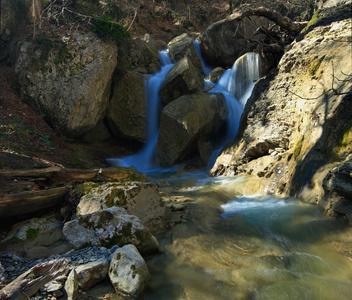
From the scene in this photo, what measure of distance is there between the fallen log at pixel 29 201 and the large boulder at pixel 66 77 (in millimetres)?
6404

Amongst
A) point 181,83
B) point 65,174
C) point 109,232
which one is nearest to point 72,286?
point 109,232

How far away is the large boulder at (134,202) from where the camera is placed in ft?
13.5

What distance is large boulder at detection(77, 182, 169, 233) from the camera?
4121mm

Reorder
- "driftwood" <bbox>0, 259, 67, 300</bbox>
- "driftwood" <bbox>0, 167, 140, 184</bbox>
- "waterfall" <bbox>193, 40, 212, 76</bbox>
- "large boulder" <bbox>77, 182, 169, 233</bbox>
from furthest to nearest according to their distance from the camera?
"waterfall" <bbox>193, 40, 212, 76</bbox> → "driftwood" <bbox>0, 167, 140, 184</bbox> → "large boulder" <bbox>77, 182, 169, 233</bbox> → "driftwood" <bbox>0, 259, 67, 300</bbox>

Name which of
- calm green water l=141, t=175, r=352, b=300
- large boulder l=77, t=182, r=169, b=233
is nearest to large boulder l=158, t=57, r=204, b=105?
calm green water l=141, t=175, r=352, b=300

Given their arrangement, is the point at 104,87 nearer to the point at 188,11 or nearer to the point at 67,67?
→ the point at 67,67

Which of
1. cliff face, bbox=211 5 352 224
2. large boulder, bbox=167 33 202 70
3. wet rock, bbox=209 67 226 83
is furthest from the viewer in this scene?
large boulder, bbox=167 33 202 70

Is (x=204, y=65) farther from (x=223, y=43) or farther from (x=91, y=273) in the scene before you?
(x=91, y=273)

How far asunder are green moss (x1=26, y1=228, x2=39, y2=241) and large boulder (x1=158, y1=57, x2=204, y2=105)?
9145 mm

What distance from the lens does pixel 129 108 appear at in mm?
12789

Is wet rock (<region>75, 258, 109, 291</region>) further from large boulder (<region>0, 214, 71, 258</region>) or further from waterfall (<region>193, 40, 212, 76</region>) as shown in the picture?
waterfall (<region>193, 40, 212, 76</region>)

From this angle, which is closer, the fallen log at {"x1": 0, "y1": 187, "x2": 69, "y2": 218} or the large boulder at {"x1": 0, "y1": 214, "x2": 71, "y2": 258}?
the large boulder at {"x1": 0, "y1": 214, "x2": 71, "y2": 258}

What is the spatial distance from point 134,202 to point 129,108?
9394 mm

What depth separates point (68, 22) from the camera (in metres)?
11.8
